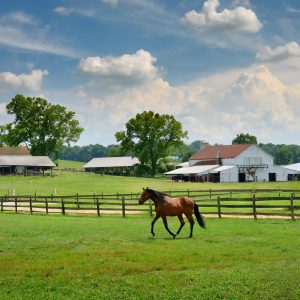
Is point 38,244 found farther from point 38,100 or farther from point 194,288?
point 38,100

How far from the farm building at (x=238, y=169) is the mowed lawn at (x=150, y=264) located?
69.0 meters

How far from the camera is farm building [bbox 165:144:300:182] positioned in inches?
3435

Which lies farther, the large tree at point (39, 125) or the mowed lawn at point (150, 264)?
the large tree at point (39, 125)

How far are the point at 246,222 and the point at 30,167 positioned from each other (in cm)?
8232

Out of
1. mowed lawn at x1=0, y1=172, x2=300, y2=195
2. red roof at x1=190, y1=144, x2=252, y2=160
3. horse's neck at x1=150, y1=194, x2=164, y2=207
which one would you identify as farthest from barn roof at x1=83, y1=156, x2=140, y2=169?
horse's neck at x1=150, y1=194, x2=164, y2=207

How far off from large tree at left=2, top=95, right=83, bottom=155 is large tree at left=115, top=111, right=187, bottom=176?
14.0 metres

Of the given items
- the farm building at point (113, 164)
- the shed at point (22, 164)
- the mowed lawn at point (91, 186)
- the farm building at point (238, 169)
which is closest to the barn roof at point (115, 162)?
the farm building at point (113, 164)

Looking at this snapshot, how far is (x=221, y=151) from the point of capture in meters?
98.2

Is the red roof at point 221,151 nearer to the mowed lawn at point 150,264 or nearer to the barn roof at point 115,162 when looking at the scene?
the barn roof at point 115,162

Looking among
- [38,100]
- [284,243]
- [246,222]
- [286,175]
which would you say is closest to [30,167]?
[38,100]

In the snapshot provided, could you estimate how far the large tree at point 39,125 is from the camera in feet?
320

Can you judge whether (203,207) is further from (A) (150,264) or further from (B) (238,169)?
(B) (238,169)

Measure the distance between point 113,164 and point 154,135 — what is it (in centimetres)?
2056

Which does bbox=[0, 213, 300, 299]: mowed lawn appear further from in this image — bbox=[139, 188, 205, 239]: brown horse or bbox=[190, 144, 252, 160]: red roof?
bbox=[190, 144, 252, 160]: red roof
